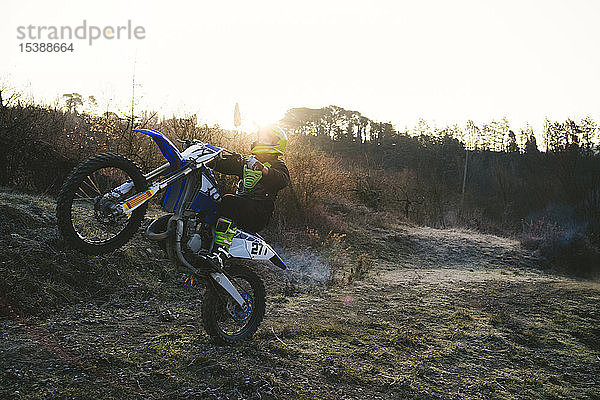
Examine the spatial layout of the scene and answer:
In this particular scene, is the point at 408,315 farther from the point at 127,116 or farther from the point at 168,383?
the point at 127,116

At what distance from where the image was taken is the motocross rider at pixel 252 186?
4094mm

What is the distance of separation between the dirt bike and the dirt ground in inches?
16.2

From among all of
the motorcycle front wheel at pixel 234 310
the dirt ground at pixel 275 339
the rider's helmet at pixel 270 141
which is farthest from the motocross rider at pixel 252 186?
the dirt ground at pixel 275 339

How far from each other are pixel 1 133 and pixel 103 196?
587 cm

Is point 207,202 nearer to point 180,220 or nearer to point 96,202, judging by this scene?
point 180,220

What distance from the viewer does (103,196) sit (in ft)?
10.8

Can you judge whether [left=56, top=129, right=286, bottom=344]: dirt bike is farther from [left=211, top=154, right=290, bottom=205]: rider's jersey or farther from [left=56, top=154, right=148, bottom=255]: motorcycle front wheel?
[left=211, top=154, right=290, bottom=205]: rider's jersey

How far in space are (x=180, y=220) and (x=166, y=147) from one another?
616 millimetres

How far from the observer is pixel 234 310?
4.42 meters

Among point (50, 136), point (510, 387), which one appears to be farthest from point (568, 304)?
point (50, 136)

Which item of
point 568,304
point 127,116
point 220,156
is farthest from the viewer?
point 127,116

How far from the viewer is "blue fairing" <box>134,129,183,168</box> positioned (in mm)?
3662

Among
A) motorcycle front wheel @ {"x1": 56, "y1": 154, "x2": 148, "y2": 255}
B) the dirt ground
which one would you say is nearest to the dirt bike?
motorcycle front wheel @ {"x1": 56, "y1": 154, "x2": 148, "y2": 255}

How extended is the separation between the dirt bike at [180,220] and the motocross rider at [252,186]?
0.29ft
